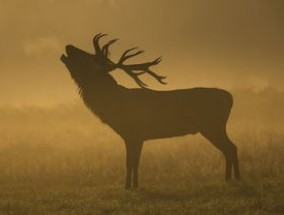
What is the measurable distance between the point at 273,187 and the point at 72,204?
4.33 meters

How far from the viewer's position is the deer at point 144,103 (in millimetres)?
15680

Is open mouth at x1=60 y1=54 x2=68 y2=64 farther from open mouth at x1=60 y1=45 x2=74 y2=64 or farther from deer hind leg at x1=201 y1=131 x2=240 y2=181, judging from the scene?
deer hind leg at x1=201 y1=131 x2=240 y2=181

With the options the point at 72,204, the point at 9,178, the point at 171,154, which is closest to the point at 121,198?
the point at 72,204

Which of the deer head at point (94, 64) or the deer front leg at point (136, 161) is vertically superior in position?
the deer head at point (94, 64)

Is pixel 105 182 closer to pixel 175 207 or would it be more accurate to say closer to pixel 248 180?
pixel 248 180

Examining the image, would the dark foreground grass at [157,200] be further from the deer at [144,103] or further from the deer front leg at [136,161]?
the deer at [144,103]

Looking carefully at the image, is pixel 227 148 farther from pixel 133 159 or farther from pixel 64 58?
pixel 64 58

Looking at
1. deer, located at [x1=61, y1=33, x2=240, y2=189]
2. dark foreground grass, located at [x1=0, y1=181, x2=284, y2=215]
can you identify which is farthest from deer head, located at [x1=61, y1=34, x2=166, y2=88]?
dark foreground grass, located at [x1=0, y1=181, x2=284, y2=215]

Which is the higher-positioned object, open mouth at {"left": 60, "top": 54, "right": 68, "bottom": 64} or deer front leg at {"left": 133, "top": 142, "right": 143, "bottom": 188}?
open mouth at {"left": 60, "top": 54, "right": 68, "bottom": 64}

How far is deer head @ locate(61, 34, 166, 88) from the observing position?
15.8 metres

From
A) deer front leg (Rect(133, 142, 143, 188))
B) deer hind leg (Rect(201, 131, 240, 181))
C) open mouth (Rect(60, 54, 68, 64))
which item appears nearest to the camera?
deer front leg (Rect(133, 142, 143, 188))

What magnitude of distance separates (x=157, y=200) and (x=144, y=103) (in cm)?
348

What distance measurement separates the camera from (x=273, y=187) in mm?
14016

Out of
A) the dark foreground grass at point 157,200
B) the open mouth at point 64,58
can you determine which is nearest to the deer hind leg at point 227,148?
the dark foreground grass at point 157,200
